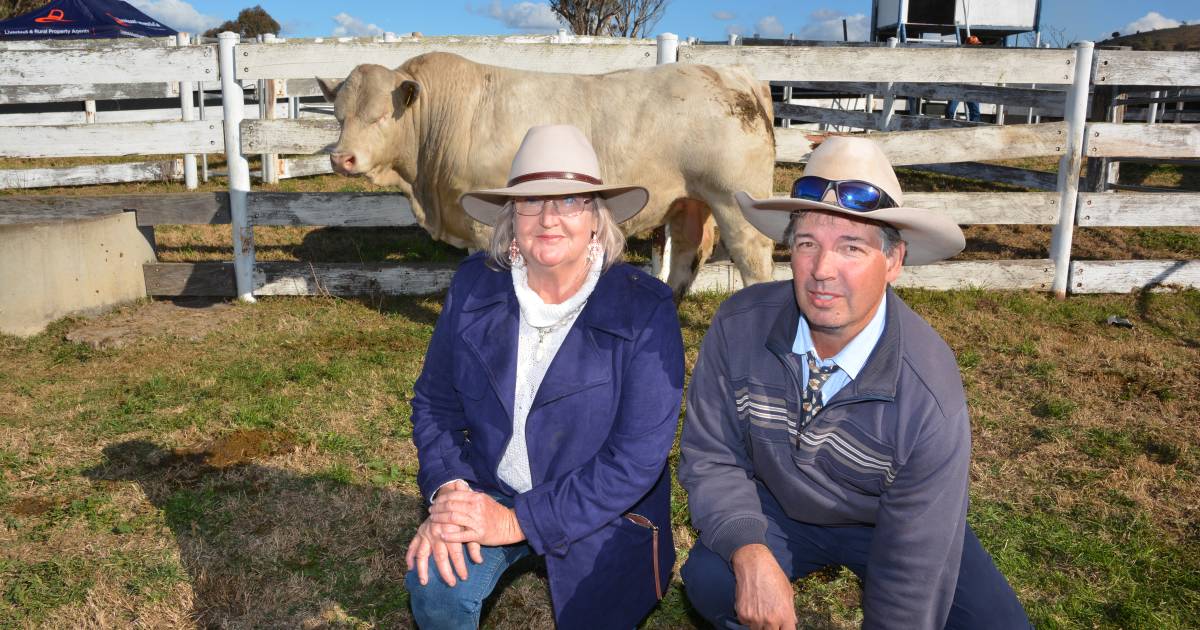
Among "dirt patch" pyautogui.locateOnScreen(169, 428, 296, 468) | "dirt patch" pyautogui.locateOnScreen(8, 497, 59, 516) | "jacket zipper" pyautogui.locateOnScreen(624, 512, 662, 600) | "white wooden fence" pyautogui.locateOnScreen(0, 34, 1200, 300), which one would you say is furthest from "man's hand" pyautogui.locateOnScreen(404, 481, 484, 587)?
"white wooden fence" pyautogui.locateOnScreen(0, 34, 1200, 300)

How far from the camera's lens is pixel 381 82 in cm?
594

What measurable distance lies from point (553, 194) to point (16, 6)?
31444 millimetres

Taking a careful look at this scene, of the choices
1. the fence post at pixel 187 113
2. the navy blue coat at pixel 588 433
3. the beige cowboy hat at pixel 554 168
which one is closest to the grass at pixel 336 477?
the navy blue coat at pixel 588 433

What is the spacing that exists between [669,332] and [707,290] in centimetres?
465

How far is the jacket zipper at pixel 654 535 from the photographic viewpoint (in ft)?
8.84

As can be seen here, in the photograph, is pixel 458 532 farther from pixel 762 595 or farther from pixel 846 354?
pixel 846 354

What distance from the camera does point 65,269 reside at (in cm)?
648

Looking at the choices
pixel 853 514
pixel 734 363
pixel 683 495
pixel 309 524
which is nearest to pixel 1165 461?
pixel 683 495

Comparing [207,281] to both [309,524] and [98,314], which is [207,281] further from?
[309,524]

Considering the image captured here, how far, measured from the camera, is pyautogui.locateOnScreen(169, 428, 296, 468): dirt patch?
443cm

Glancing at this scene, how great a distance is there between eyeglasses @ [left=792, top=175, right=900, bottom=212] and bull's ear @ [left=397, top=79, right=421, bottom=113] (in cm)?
406

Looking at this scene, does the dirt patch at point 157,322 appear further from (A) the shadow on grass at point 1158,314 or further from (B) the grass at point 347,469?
(A) the shadow on grass at point 1158,314

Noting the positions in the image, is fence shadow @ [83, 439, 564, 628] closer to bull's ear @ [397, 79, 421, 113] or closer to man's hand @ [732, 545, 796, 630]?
man's hand @ [732, 545, 796, 630]

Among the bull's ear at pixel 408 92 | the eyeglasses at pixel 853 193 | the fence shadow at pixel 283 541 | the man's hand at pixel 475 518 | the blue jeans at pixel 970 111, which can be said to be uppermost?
the blue jeans at pixel 970 111
